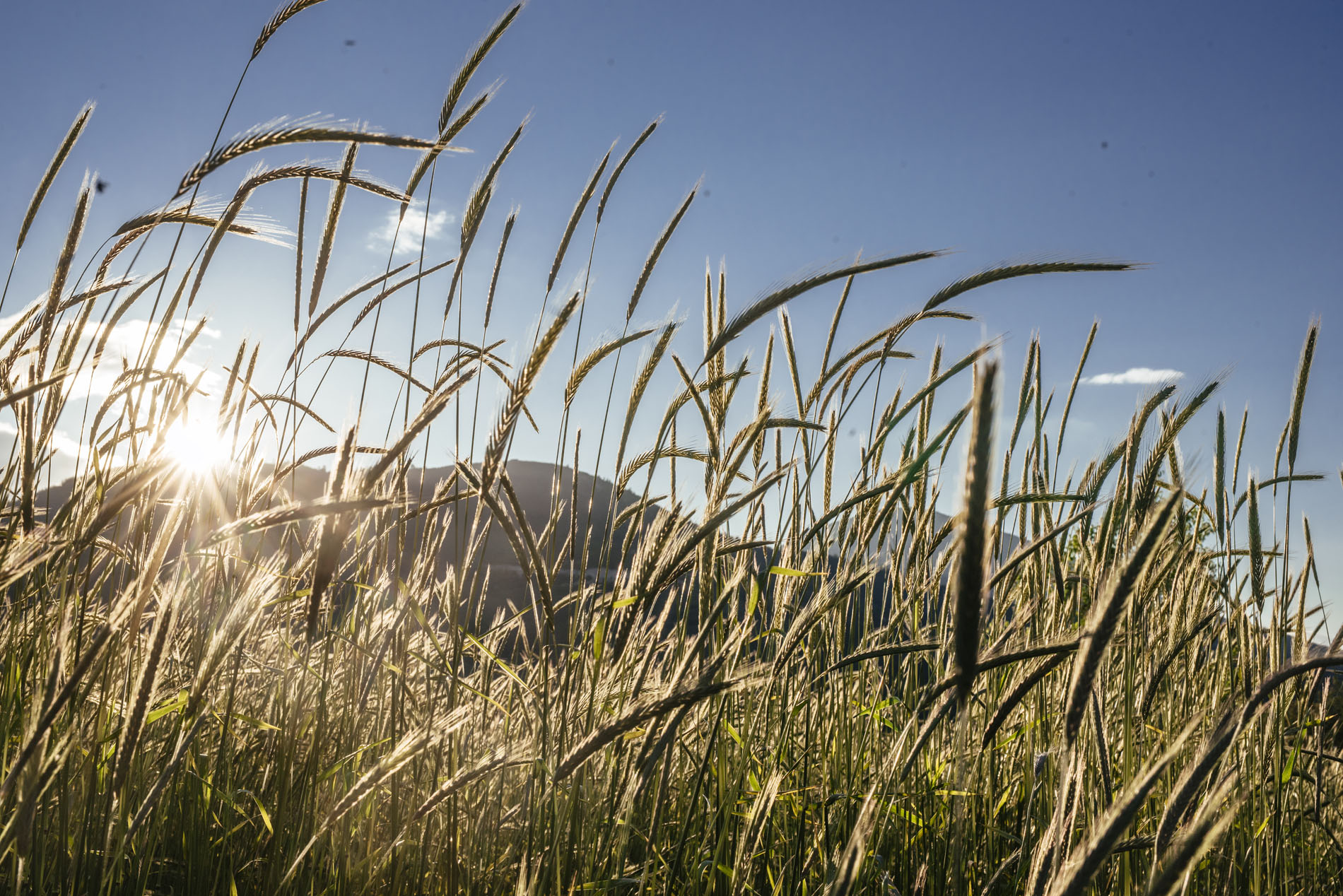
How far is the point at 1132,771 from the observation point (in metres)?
1.52

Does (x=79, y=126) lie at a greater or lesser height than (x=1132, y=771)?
greater

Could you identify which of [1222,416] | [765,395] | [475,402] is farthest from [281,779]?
[1222,416]

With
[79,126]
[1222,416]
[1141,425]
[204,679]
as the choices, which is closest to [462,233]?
[79,126]

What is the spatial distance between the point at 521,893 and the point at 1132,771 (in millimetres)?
1209

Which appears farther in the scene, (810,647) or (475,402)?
(475,402)

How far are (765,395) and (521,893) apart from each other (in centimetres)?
126

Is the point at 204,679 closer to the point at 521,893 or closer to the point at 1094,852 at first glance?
the point at 521,893

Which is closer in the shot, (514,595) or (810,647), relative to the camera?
(810,647)

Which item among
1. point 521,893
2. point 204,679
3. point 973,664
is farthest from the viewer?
point 521,893

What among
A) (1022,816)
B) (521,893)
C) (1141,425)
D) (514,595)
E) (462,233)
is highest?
(462,233)

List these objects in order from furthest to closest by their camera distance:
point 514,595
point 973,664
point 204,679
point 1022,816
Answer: point 514,595, point 1022,816, point 204,679, point 973,664

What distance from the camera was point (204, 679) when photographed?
43.5 inches

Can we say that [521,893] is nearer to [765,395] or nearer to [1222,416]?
[765,395]

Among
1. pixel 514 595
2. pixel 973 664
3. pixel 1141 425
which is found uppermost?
pixel 1141 425
